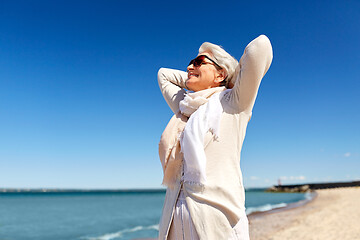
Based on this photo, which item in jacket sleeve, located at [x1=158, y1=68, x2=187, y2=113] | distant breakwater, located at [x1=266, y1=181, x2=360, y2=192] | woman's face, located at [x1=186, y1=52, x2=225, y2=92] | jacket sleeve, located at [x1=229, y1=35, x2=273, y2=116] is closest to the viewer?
jacket sleeve, located at [x1=229, y1=35, x2=273, y2=116]

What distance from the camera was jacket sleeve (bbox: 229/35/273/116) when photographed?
1.16 m

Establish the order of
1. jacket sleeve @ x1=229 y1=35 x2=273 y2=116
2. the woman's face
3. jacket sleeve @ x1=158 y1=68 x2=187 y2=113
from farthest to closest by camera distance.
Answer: jacket sleeve @ x1=158 y1=68 x2=187 y2=113 < the woman's face < jacket sleeve @ x1=229 y1=35 x2=273 y2=116

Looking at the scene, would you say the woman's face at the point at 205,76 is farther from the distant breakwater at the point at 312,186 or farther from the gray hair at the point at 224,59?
the distant breakwater at the point at 312,186

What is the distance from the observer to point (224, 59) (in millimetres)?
1463

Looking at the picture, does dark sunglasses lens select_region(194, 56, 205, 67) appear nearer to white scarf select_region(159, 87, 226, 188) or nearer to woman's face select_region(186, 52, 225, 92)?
woman's face select_region(186, 52, 225, 92)

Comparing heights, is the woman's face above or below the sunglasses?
below

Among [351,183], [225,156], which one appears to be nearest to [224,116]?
[225,156]

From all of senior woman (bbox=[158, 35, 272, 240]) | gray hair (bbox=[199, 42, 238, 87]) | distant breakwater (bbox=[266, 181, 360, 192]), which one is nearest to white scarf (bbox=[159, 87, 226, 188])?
senior woman (bbox=[158, 35, 272, 240])

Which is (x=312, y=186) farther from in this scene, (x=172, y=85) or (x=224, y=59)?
(x=224, y=59)

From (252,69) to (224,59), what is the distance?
32cm

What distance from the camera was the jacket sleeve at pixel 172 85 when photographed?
5.30 feet

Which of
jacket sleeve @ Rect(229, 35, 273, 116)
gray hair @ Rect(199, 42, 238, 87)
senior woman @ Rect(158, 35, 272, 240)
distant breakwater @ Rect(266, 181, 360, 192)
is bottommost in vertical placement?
distant breakwater @ Rect(266, 181, 360, 192)

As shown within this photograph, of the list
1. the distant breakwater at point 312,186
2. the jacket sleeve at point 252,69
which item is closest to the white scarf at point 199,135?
the jacket sleeve at point 252,69

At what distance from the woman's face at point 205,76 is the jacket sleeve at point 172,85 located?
144 mm
